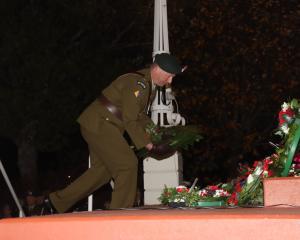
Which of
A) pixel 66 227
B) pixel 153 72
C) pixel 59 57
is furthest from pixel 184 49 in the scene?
pixel 66 227

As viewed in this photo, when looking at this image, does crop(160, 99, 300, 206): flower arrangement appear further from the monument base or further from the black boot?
the black boot

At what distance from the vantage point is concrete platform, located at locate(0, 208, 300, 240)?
246 cm

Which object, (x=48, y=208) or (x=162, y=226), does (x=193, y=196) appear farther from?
→ (x=162, y=226)

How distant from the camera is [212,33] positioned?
52.6 feet

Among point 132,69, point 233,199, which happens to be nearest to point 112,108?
point 233,199

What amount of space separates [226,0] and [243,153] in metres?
3.87

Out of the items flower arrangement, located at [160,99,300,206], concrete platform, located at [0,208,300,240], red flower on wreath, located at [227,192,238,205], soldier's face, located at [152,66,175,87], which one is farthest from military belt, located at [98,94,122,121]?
concrete platform, located at [0,208,300,240]

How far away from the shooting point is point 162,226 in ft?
8.61

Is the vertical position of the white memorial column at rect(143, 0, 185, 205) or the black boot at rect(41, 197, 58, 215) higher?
the white memorial column at rect(143, 0, 185, 205)

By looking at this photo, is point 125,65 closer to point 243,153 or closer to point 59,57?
point 59,57

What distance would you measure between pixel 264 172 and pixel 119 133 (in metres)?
1.35

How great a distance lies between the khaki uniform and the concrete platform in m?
2.25

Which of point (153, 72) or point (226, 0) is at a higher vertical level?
point (226, 0)

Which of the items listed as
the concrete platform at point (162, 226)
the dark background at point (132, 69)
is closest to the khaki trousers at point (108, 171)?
the concrete platform at point (162, 226)
